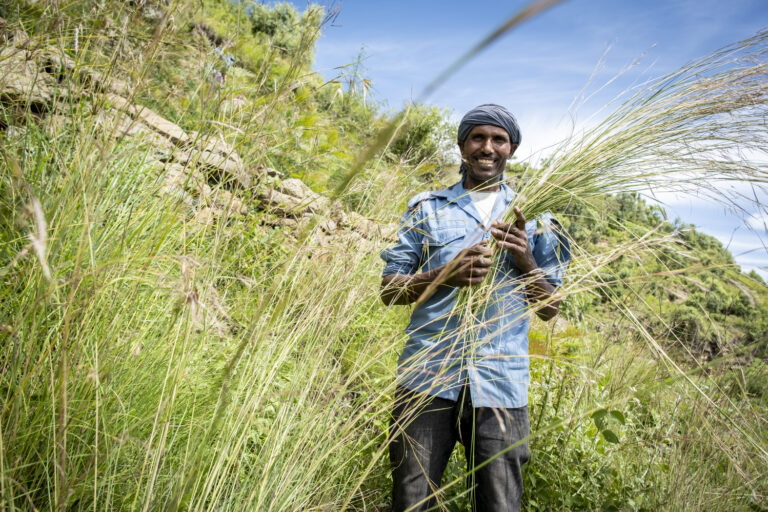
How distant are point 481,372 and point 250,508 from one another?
0.94 m

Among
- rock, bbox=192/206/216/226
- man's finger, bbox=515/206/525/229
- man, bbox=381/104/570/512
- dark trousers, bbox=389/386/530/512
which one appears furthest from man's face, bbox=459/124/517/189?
rock, bbox=192/206/216/226

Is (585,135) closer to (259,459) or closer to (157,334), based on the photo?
(259,459)

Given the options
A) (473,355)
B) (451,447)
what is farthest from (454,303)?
(451,447)

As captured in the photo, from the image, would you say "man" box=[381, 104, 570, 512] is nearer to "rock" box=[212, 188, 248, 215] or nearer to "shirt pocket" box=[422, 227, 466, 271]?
"shirt pocket" box=[422, 227, 466, 271]

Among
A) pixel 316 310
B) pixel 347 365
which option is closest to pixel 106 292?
pixel 316 310

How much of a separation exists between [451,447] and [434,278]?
711mm

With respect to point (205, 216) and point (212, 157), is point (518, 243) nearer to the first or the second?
point (212, 157)

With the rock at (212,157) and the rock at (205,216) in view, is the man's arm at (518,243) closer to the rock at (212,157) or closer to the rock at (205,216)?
the rock at (212,157)

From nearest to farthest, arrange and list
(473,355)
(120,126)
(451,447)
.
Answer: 1. (120,126)
2. (473,355)
3. (451,447)

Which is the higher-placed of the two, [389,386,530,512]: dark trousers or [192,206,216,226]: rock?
[192,206,216,226]: rock

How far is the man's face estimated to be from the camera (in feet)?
5.98

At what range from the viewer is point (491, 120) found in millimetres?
1842

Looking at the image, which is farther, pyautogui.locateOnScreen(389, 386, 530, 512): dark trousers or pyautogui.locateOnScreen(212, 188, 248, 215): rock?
pyautogui.locateOnScreen(389, 386, 530, 512): dark trousers

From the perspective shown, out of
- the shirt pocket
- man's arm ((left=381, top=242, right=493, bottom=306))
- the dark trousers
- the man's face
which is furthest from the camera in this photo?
the man's face
